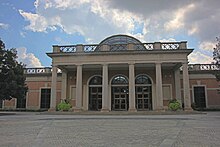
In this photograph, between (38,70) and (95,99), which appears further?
(38,70)

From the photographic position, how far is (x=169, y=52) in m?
27.8

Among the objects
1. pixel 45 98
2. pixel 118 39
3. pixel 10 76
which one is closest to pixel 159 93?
pixel 118 39

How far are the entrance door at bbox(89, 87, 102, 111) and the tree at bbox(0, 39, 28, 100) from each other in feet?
34.0

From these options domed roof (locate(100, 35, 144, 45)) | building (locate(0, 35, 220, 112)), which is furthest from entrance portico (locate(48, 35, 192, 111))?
domed roof (locate(100, 35, 144, 45))

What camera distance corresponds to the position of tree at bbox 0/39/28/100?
80.3 feet

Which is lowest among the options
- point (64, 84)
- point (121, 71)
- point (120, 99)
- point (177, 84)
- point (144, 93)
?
point (120, 99)

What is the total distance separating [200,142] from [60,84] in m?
30.1

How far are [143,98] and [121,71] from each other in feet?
16.6

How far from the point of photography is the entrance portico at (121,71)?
2775 centimetres

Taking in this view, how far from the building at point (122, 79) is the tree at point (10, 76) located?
4159mm

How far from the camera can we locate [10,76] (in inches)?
980

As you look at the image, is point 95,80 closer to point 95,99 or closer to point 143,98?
point 95,99

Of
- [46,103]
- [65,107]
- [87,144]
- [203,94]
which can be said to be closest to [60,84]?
[46,103]

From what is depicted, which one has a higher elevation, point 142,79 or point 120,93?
point 142,79
